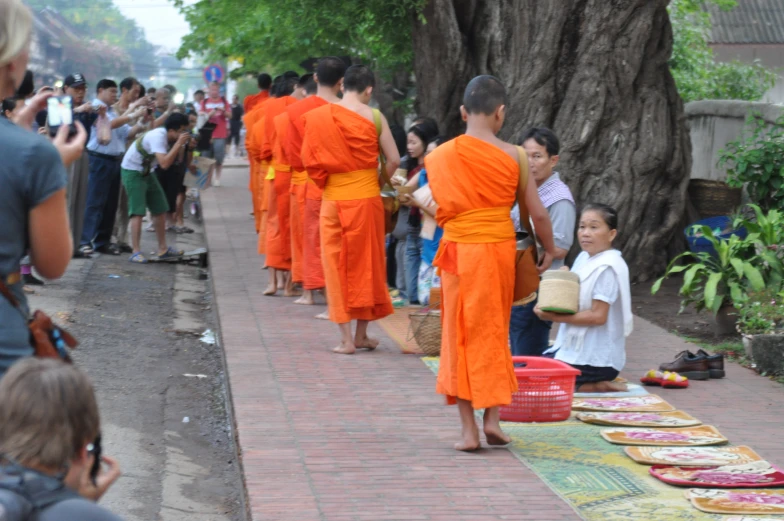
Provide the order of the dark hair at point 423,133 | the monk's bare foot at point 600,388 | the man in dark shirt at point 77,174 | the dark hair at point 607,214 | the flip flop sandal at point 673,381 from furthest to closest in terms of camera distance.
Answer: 1. the man in dark shirt at point 77,174
2. the dark hair at point 423,133
3. the flip flop sandal at point 673,381
4. the monk's bare foot at point 600,388
5. the dark hair at point 607,214

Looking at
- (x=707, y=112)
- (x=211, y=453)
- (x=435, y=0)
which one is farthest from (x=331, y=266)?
(x=707, y=112)

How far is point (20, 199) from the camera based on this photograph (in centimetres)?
310

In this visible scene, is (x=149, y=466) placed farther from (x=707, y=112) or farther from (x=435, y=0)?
(x=707, y=112)

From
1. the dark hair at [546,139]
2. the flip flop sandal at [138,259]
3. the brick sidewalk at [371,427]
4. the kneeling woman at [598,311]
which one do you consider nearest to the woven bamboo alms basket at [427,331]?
the brick sidewalk at [371,427]

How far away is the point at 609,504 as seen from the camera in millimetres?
5145

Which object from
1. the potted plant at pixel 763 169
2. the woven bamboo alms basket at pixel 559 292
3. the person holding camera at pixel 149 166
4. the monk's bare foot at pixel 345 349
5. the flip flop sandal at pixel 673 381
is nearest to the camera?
the woven bamboo alms basket at pixel 559 292

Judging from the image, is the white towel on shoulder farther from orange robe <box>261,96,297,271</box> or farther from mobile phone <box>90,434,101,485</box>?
mobile phone <box>90,434,101,485</box>

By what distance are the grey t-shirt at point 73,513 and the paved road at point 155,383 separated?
3.10 metres

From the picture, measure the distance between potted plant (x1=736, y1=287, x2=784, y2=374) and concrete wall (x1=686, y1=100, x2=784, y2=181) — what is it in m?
3.74

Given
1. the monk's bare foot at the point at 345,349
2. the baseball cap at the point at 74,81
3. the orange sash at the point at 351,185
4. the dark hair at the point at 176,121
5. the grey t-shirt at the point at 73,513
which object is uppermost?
the baseball cap at the point at 74,81

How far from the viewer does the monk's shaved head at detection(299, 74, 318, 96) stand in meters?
11.1

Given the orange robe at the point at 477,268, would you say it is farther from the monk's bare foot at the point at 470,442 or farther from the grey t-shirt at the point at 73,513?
the grey t-shirt at the point at 73,513

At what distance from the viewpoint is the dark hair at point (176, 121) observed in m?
13.8

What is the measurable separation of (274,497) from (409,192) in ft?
15.6
